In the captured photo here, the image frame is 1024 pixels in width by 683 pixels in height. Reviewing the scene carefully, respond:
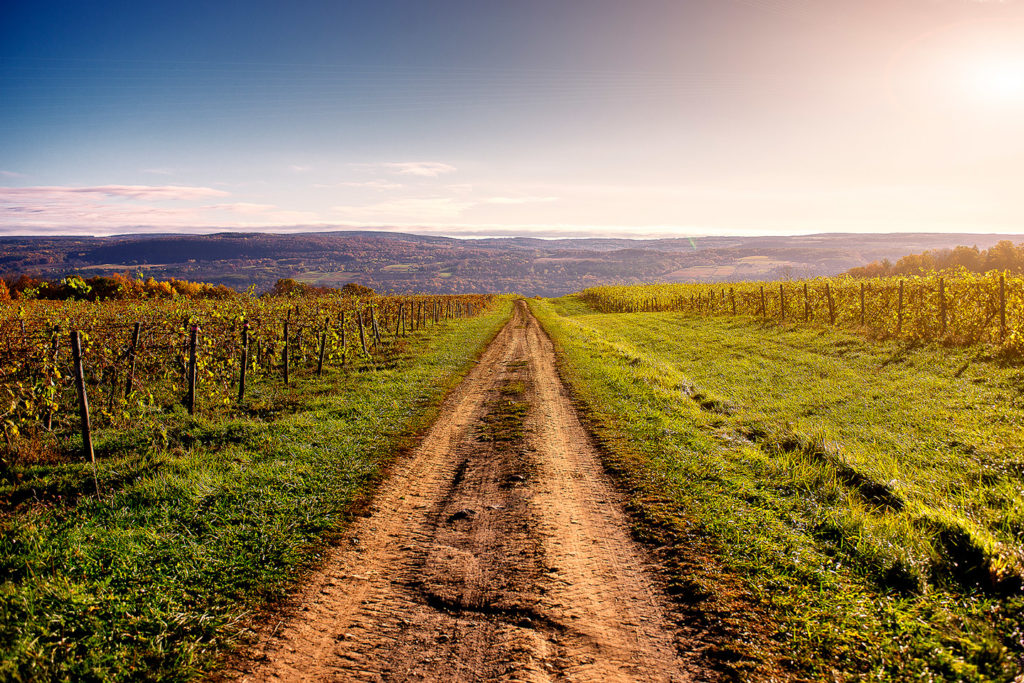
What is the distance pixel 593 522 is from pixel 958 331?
1898cm

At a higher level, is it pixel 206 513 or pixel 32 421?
pixel 32 421

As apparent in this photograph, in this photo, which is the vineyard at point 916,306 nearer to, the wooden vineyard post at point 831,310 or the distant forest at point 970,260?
the wooden vineyard post at point 831,310

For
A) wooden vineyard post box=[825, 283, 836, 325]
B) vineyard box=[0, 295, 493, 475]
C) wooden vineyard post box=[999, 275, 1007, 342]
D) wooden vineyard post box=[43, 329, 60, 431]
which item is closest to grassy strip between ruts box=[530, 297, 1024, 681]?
wooden vineyard post box=[999, 275, 1007, 342]

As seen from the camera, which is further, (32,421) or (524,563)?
(32,421)

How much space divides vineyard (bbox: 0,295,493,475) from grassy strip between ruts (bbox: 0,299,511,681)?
4.23 feet

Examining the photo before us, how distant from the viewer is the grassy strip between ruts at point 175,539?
382 centimetres

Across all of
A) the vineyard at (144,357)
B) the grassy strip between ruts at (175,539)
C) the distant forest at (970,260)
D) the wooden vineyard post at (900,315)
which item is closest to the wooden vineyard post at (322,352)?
the vineyard at (144,357)

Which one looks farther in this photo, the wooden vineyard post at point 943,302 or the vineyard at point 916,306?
the wooden vineyard post at point 943,302

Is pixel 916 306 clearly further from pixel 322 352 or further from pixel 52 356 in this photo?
pixel 52 356

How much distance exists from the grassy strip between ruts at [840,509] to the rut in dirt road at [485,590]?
618 millimetres

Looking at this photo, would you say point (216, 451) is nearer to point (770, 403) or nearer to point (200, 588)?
point (200, 588)

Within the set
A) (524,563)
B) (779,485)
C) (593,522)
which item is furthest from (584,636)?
(779,485)

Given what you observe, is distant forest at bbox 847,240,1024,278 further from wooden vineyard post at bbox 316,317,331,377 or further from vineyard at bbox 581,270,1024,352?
wooden vineyard post at bbox 316,317,331,377

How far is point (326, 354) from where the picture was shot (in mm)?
18234
